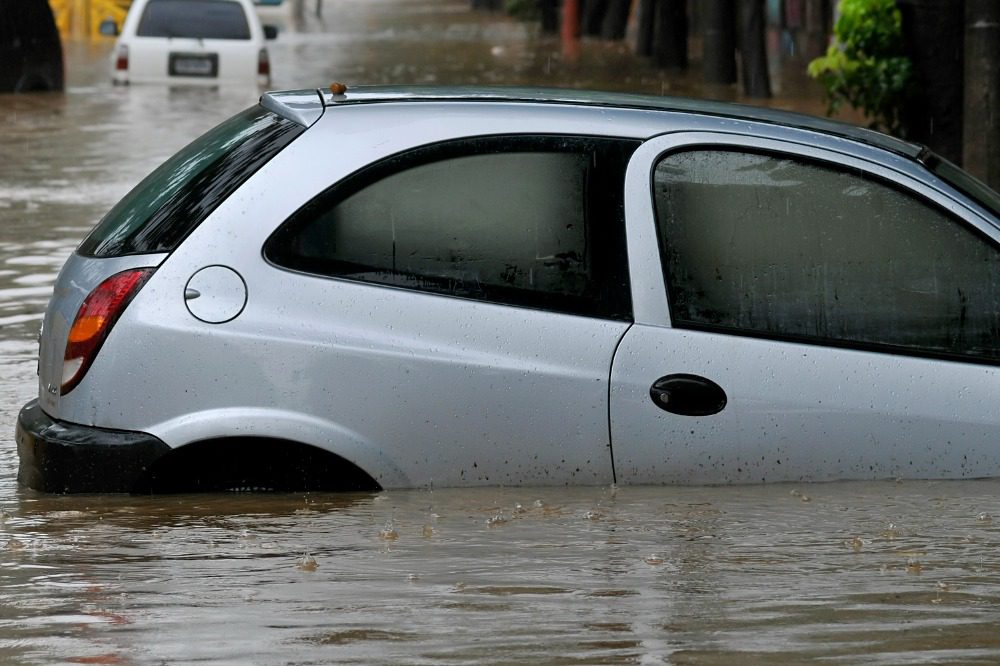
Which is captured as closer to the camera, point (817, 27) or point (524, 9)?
point (817, 27)

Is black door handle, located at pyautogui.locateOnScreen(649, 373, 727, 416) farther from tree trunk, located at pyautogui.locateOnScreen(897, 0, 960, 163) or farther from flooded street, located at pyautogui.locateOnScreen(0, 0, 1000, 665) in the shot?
tree trunk, located at pyautogui.locateOnScreen(897, 0, 960, 163)

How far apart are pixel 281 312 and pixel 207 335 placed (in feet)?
0.68

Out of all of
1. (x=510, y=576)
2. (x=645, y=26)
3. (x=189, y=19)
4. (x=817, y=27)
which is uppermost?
(x=645, y=26)

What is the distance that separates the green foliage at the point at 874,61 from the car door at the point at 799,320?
26.3ft

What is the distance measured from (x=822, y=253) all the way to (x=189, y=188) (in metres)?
1.78

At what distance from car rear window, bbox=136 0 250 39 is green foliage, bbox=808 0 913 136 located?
40.9 ft

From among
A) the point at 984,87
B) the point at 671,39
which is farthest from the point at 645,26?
the point at 984,87

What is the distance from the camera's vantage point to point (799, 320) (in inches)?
213

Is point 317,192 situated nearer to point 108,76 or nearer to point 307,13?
point 108,76

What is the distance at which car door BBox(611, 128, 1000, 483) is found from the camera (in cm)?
530

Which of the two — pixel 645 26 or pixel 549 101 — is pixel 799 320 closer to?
pixel 549 101

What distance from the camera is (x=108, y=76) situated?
30.0 meters

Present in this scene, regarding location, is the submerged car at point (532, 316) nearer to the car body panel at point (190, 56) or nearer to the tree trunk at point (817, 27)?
the car body panel at point (190, 56)

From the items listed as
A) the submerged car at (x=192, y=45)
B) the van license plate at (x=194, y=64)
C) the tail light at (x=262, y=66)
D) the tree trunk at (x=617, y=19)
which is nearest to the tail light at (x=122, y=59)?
the submerged car at (x=192, y=45)
